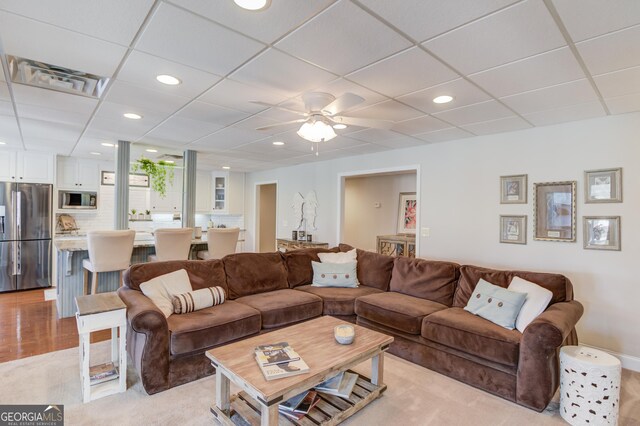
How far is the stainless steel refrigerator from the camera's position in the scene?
17.0 ft

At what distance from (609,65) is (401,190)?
17.5ft

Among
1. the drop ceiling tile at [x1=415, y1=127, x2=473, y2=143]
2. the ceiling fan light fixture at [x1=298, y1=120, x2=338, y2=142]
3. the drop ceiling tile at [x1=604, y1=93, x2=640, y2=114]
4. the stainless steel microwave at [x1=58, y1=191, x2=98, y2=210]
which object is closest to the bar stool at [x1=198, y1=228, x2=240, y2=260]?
the ceiling fan light fixture at [x1=298, y1=120, x2=338, y2=142]

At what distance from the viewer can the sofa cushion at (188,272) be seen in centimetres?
299

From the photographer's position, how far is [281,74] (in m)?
2.32

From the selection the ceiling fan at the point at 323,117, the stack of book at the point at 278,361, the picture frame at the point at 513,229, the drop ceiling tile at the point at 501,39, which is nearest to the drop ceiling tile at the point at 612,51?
the drop ceiling tile at the point at 501,39

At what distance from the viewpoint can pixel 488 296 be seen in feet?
9.50

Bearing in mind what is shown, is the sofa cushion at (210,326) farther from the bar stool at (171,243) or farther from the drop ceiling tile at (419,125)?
the drop ceiling tile at (419,125)

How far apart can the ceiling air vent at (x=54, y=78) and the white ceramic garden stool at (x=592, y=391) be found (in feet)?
13.0

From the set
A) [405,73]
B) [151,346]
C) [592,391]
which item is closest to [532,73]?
[405,73]

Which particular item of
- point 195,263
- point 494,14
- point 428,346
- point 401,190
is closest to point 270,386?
point 428,346

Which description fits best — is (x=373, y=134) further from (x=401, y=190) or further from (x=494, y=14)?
(x=401, y=190)

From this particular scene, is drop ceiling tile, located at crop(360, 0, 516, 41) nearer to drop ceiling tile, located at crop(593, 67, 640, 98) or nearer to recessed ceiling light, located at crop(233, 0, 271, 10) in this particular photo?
recessed ceiling light, located at crop(233, 0, 271, 10)

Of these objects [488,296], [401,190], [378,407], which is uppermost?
[401,190]

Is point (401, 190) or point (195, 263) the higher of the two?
point (401, 190)
